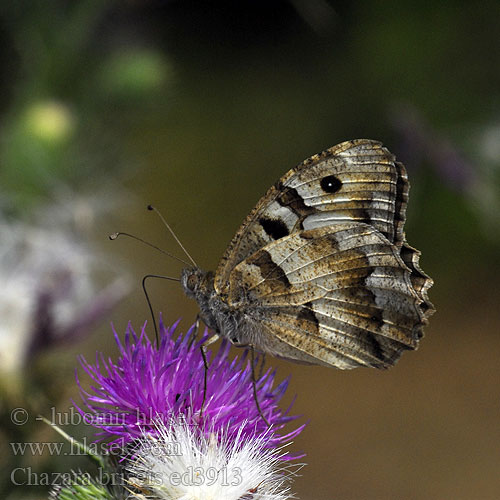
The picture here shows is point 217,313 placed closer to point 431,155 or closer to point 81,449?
point 81,449

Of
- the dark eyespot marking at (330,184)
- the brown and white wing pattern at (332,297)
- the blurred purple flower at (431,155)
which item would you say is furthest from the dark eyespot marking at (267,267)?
the blurred purple flower at (431,155)

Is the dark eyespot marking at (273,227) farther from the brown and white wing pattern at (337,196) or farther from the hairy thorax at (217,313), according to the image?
the hairy thorax at (217,313)

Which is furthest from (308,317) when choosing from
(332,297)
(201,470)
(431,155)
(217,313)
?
(431,155)

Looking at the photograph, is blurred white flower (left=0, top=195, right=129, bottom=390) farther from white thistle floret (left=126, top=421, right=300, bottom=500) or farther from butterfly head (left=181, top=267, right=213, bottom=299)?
white thistle floret (left=126, top=421, right=300, bottom=500)

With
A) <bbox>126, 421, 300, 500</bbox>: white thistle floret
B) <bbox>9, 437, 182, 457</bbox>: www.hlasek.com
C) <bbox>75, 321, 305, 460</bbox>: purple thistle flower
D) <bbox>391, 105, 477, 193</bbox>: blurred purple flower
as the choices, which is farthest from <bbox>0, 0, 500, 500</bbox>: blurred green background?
<bbox>126, 421, 300, 500</bbox>: white thistle floret

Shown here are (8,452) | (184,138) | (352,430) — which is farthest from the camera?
(184,138)

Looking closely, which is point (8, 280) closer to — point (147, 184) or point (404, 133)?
point (404, 133)

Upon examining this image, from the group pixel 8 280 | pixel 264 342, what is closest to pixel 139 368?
pixel 264 342
